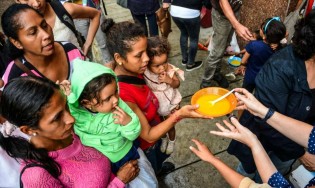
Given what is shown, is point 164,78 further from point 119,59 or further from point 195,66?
point 195,66

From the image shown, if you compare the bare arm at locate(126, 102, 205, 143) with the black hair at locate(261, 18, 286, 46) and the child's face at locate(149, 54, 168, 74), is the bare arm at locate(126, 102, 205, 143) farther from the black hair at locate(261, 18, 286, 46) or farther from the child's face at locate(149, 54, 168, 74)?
the black hair at locate(261, 18, 286, 46)

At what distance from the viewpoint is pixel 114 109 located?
1.62 metres

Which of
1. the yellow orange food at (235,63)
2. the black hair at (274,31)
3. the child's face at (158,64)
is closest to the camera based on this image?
the child's face at (158,64)

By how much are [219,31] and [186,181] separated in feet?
6.75

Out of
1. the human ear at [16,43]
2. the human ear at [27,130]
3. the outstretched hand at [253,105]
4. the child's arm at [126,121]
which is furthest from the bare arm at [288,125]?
the human ear at [16,43]

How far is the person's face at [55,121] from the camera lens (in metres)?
1.32

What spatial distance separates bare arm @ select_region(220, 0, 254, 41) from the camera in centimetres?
306

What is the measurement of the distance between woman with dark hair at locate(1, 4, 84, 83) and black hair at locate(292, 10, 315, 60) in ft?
5.78

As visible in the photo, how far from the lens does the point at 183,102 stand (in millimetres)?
4102

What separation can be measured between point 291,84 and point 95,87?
1.36 metres

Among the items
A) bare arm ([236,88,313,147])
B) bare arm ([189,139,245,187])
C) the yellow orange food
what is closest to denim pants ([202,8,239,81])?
the yellow orange food

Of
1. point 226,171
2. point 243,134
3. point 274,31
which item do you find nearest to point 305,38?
point 243,134

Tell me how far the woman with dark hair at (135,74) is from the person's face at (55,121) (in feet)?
1.48

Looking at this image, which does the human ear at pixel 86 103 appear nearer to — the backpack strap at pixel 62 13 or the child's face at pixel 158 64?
the child's face at pixel 158 64
